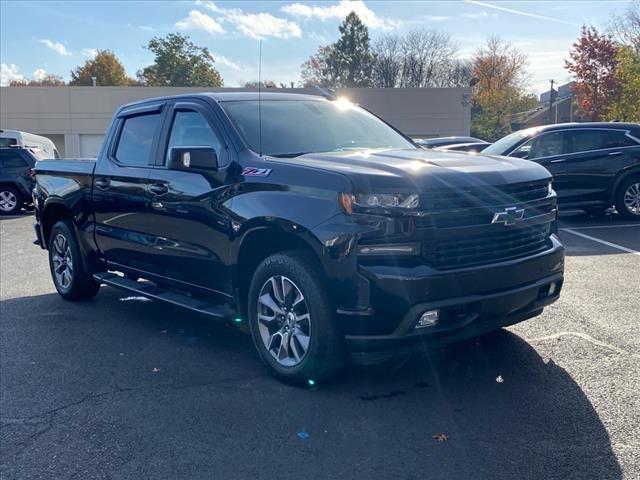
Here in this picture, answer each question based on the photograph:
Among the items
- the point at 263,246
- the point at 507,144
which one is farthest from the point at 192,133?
the point at 507,144

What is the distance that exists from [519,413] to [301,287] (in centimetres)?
152

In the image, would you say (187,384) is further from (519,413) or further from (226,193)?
(519,413)

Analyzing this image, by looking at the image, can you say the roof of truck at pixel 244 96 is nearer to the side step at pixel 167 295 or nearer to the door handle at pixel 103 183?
the door handle at pixel 103 183

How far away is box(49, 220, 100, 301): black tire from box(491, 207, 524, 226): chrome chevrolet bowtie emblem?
15.0ft

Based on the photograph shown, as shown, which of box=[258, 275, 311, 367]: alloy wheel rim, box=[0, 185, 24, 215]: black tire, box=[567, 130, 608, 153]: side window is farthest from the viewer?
box=[0, 185, 24, 215]: black tire

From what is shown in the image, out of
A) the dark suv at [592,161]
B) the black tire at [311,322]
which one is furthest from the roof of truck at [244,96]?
the dark suv at [592,161]

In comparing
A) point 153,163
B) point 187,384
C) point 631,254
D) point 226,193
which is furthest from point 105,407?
point 631,254

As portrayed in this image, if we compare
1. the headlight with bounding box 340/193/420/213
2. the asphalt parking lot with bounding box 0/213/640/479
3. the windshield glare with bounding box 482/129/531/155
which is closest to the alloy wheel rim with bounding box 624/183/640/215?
the windshield glare with bounding box 482/129/531/155

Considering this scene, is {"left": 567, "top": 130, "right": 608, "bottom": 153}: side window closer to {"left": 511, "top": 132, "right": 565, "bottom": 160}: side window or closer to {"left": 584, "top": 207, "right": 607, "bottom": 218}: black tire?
{"left": 511, "top": 132, "right": 565, "bottom": 160}: side window

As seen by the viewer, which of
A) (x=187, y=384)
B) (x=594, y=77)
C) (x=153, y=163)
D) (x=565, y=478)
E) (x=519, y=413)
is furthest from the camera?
(x=594, y=77)

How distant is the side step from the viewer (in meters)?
5.09

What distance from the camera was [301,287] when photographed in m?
4.33

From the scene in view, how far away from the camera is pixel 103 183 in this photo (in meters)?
6.42

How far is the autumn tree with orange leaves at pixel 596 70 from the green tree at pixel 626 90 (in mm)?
390
